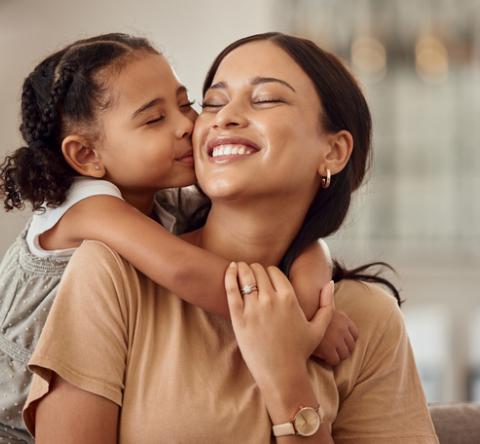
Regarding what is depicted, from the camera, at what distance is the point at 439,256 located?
6.57m

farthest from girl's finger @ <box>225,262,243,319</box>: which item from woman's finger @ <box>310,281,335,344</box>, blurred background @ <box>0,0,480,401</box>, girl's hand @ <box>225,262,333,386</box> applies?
blurred background @ <box>0,0,480,401</box>

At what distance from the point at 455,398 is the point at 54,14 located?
3.38m

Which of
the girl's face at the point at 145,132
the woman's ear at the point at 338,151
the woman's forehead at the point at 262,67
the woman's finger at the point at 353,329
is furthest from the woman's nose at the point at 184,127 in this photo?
the woman's finger at the point at 353,329

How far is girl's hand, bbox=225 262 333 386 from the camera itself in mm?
1766

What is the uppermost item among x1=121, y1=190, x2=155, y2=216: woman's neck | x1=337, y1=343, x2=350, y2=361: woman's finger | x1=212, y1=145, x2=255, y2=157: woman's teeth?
x1=212, y1=145, x2=255, y2=157: woman's teeth

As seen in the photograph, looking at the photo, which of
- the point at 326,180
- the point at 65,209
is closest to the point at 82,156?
the point at 65,209

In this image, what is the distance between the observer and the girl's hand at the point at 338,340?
191 cm

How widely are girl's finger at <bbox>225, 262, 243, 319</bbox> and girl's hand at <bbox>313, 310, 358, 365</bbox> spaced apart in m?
0.20

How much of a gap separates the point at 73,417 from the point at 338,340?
1.77 feet

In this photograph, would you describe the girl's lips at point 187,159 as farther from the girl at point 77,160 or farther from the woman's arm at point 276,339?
the woman's arm at point 276,339

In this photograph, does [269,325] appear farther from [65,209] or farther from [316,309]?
[65,209]

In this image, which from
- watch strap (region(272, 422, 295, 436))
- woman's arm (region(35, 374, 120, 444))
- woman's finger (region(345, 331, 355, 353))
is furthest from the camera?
woman's finger (region(345, 331, 355, 353))

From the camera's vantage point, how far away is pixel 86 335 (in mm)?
1704

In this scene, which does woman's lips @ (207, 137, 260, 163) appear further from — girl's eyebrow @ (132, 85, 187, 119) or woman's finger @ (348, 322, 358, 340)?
woman's finger @ (348, 322, 358, 340)
